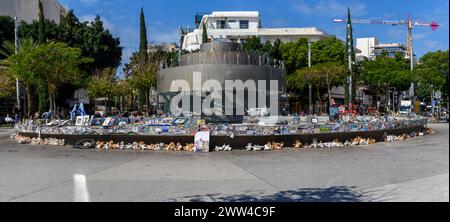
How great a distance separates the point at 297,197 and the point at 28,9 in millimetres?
61478

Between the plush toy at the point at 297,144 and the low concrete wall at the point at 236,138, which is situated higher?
the low concrete wall at the point at 236,138

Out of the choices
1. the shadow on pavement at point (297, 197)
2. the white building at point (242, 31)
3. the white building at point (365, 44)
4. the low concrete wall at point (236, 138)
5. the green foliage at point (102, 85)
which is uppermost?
the white building at point (365, 44)

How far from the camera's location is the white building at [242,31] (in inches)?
2849

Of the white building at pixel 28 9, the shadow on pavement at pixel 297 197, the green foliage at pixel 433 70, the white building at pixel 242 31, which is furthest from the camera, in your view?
the white building at pixel 242 31

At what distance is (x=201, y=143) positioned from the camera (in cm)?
1532

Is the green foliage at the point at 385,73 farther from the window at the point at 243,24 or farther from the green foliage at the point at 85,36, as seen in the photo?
the green foliage at the point at 85,36

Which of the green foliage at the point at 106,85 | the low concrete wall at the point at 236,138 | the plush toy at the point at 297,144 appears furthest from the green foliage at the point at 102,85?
the plush toy at the point at 297,144

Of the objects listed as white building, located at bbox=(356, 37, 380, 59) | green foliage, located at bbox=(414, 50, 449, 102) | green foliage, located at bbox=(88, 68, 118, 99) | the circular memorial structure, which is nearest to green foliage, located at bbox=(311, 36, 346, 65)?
green foliage, located at bbox=(414, 50, 449, 102)

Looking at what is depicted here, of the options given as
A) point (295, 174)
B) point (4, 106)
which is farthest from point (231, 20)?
point (295, 174)

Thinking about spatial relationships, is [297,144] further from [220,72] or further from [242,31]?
[242,31]

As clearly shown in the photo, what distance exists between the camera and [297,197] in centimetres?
762

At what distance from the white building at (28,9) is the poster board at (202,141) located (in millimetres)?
48759

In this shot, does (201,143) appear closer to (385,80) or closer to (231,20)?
(385,80)

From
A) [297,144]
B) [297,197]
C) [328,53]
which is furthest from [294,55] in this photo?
[297,197]
